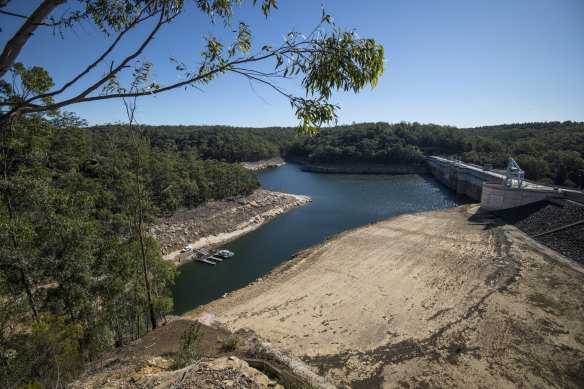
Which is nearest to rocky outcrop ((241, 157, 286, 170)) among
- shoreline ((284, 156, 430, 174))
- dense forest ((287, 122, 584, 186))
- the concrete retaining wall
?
dense forest ((287, 122, 584, 186))

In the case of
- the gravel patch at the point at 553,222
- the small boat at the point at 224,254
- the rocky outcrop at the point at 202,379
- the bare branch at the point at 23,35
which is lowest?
the small boat at the point at 224,254

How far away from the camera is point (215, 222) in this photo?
27266 mm

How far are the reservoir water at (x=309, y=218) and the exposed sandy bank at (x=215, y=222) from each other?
1.13m

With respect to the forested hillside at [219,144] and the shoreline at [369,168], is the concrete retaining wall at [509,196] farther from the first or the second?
the forested hillside at [219,144]

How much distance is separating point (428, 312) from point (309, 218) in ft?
62.7

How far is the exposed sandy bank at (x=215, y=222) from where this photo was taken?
75.2 ft

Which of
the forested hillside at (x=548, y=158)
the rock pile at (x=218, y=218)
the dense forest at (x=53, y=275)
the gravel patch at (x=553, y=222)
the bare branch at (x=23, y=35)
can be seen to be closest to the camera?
the bare branch at (x=23, y=35)

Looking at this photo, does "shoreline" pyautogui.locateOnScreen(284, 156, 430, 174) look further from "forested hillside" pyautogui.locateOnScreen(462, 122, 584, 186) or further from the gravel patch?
the gravel patch

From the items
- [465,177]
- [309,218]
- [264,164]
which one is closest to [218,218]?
[309,218]

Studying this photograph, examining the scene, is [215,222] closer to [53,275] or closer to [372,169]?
[53,275]

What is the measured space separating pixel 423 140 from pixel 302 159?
107ft

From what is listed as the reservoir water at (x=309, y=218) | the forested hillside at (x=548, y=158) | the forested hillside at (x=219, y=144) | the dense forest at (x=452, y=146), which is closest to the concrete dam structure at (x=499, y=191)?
the reservoir water at (x=309, y=218)

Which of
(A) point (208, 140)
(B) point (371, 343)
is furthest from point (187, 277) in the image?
(A) point (208, 140)

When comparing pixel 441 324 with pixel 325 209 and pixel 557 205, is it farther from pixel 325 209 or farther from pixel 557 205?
pixel 325 209
